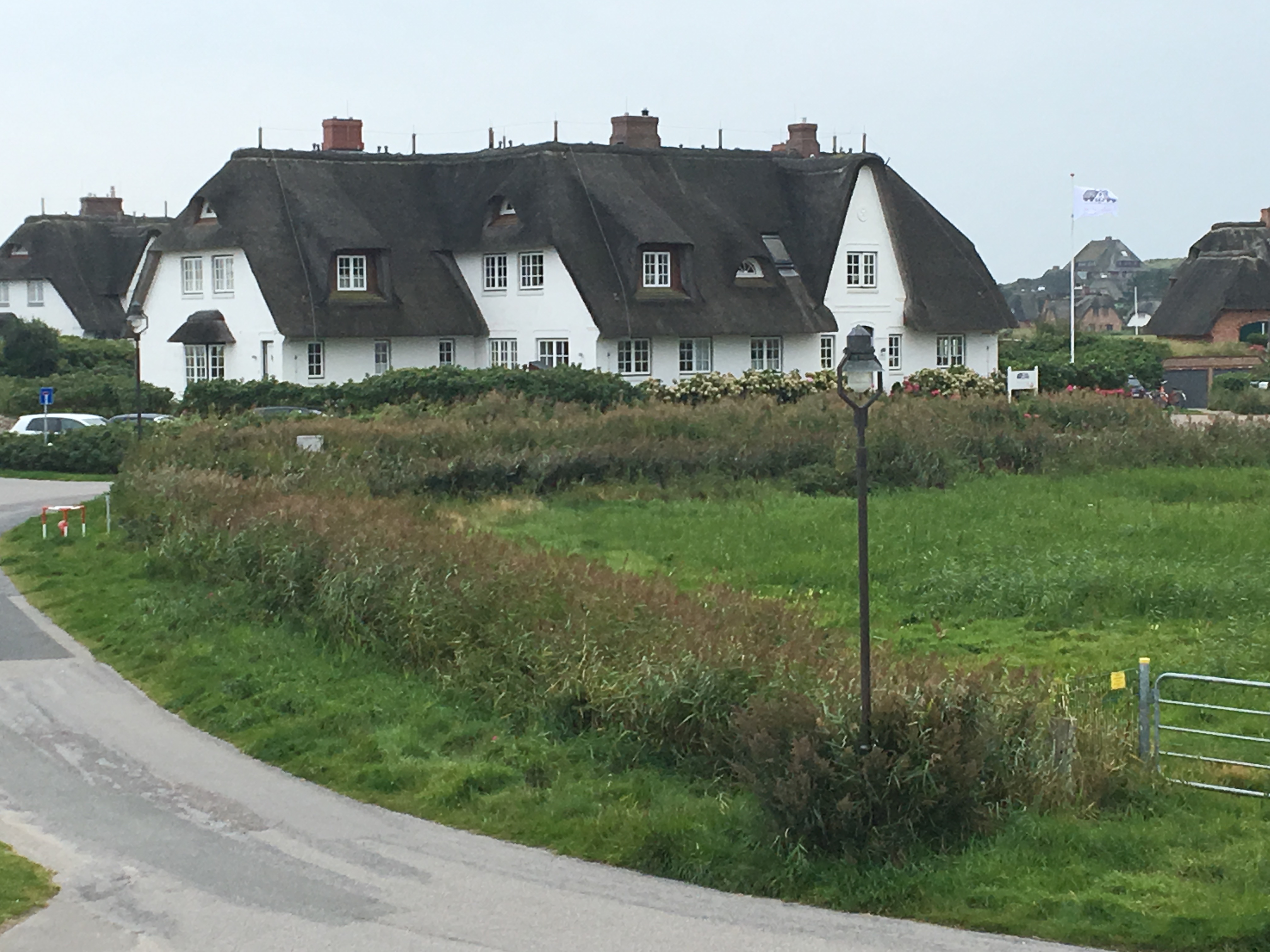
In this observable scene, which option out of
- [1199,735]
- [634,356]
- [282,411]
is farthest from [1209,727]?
[634,356]

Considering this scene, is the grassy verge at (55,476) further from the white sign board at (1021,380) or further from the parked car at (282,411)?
the white sign board at (1021,380)

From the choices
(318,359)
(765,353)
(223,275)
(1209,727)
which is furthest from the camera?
(765,353)

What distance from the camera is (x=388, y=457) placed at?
32.3 m

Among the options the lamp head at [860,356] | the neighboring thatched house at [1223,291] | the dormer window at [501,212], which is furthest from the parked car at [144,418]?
the neighboring thatched house at [1223,291]

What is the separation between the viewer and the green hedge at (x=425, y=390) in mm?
43906

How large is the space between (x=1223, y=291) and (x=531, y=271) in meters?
37.4

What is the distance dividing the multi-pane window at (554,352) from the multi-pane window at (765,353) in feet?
20.6

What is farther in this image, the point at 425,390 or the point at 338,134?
the point at 338,134

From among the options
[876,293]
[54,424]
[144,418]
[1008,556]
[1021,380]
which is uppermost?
[876,293]

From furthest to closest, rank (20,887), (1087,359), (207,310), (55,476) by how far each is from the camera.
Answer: (1087,359) → (207,310) → (55,476) → (20,887)

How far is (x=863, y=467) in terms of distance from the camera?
12555 millimetres

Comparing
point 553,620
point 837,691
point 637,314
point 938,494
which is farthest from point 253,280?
point 837,691

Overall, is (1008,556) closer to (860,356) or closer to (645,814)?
(645,814)

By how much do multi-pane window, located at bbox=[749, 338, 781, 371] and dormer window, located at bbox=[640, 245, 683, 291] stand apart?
3.37m
